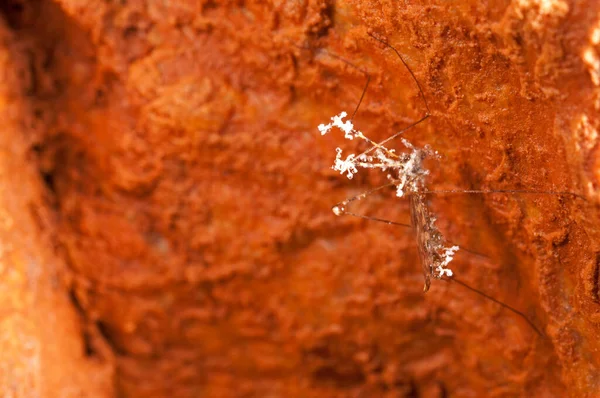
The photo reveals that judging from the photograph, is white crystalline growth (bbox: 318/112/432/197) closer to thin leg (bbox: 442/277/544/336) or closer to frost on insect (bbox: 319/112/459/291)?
frost on insect (bbox: 319/112/459/291)

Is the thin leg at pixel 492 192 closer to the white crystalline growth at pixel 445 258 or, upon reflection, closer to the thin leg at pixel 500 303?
the white crystalline growth at pixel 445 258

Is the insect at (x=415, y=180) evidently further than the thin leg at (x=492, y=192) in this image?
Yes

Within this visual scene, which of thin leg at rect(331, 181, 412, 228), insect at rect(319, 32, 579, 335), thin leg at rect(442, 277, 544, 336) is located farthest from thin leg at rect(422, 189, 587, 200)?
thin leg at rect(442, 277, 544, 336)

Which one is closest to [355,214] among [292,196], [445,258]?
[292,196]

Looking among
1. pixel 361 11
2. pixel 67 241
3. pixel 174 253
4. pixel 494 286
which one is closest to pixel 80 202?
pixel 67 241

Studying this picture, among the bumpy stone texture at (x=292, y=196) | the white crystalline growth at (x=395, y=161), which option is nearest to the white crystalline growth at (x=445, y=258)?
the bumpy stone texture at (x=292, y=196)
